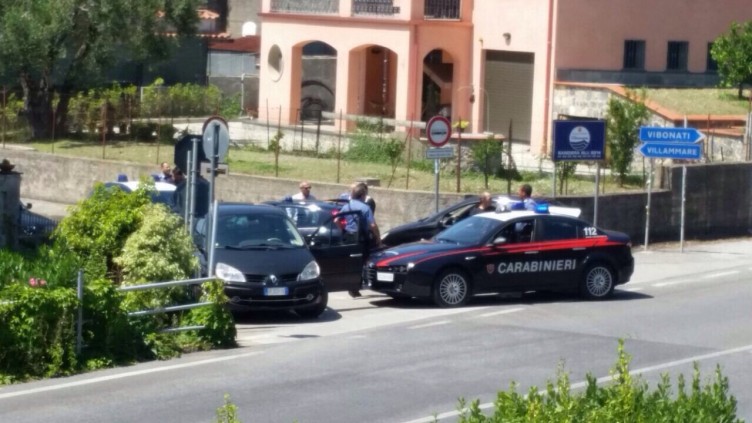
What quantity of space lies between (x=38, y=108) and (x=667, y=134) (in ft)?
62.5

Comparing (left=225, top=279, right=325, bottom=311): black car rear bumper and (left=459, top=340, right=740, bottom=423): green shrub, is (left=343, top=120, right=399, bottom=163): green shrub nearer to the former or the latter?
(left=225, top=279, right=325, bottom=311): black car rear bumper

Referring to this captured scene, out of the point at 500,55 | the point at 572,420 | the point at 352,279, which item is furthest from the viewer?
the point at 500,55

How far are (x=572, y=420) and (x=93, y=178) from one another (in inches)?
1084

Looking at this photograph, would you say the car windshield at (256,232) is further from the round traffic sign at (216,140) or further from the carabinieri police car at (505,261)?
the round traffic sign at (216,140)

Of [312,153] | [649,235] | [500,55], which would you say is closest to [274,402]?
[649,235]

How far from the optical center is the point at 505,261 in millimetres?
19578

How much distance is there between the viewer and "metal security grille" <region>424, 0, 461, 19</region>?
1590 inches

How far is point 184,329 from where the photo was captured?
50.5 feet

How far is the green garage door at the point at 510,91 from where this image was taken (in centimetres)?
3978

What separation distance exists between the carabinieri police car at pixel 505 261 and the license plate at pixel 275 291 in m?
2.11

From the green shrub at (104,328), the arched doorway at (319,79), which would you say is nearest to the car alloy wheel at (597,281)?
the green shrub at (104,328)

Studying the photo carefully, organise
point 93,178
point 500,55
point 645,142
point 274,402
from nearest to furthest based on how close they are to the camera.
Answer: point 274,402 < point 645,142 < point 93,178 < point 500,55

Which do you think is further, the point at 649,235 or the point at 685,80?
the point at 685,80

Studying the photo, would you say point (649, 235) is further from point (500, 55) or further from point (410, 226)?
point (500, 55)
